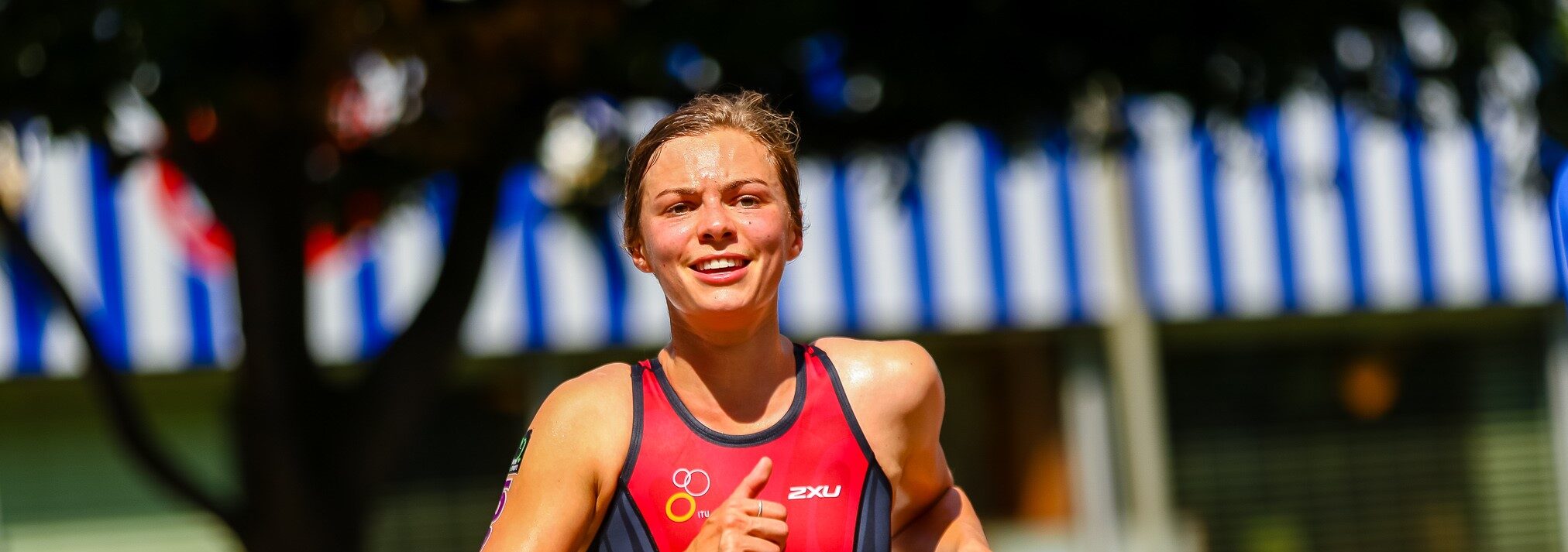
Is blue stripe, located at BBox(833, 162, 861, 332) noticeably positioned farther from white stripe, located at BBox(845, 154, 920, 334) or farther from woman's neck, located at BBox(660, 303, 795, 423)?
woman's neck, located at BBox(660, 303, 795, 423)

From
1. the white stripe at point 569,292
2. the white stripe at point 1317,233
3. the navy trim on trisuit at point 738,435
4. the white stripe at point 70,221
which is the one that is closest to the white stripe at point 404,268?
the white stripe at point 569,292

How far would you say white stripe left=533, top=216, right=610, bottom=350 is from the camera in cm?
1102

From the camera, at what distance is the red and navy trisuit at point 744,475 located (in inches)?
101

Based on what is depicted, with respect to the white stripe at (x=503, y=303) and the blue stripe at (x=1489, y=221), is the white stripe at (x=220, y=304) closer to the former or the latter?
the white stripe at (x=503, y=303)

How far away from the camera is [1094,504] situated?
41.1 feet

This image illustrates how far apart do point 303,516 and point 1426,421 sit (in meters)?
9.44

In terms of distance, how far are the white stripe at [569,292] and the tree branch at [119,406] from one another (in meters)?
4.30

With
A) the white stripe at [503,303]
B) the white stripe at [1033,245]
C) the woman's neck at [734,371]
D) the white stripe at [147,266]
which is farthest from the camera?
the white stripe at [1033,245]

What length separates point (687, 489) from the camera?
257 cm

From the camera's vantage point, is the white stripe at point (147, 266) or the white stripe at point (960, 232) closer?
the white stripe at point (147, 266)

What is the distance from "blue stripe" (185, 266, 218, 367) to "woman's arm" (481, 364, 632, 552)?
879 cm

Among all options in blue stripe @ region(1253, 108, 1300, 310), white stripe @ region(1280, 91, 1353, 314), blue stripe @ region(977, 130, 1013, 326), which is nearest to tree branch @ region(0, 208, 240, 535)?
blue stripe @ region(977, 130, 1013, 326)

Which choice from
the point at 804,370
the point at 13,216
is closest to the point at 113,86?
the point at 13,216

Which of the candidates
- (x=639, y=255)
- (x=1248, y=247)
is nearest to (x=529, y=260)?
(x=1248, y=247)
